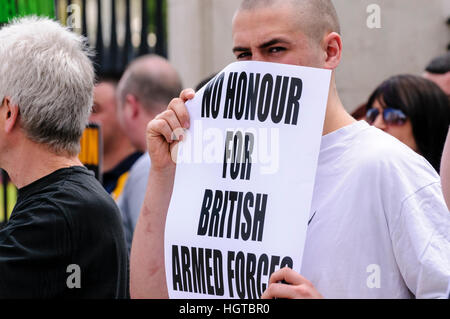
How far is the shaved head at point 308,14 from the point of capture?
7.34 feet

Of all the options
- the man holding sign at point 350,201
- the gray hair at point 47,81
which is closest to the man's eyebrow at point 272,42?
the man holding sign at point 350,201

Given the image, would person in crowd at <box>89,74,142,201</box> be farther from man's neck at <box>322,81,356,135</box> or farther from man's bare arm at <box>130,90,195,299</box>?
man's neck at <box>322,81,356,135</box>

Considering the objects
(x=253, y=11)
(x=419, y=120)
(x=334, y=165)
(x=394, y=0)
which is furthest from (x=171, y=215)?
(x=394, y=0)

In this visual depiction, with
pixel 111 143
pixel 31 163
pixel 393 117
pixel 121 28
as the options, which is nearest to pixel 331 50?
pixel 31 163

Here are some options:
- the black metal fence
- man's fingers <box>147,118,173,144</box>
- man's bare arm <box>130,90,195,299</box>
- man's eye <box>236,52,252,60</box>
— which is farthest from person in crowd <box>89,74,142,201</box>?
the black metal fence

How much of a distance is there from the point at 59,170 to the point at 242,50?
32.2 inches

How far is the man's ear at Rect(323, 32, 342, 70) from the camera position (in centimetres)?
227

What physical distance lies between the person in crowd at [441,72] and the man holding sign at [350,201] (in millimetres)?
3012

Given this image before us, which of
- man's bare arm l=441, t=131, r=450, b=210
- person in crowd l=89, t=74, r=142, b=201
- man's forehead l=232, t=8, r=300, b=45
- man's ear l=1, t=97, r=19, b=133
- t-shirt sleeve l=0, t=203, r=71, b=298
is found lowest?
person in crowd l=89, t=74, r=142, b=201

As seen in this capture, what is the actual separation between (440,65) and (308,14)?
3230mm

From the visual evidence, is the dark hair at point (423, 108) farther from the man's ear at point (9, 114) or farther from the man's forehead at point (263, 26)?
the man's ear at point (9, 114)

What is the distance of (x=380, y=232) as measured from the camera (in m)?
2.06

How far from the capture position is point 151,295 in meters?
2.41
